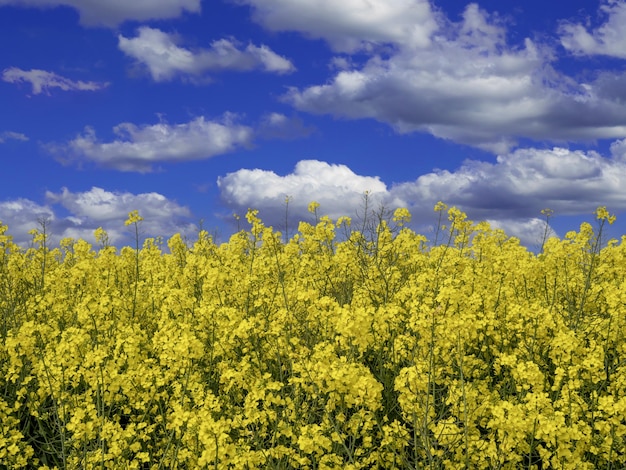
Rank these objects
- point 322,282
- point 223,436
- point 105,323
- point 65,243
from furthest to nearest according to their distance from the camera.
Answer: point 65,243 → point 322,282 → point 105,323 → point 223,436

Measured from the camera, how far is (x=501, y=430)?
4.56 m

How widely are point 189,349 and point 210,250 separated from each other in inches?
288

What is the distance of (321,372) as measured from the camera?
484 centimetres

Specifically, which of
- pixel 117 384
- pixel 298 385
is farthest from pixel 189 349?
pixel 298 385

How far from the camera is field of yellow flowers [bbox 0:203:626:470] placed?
4.75 meters

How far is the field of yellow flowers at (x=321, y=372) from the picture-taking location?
4.75m

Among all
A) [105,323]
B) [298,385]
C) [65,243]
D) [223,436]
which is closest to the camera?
[223,436]

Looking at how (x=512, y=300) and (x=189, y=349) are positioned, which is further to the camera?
(x=512, y=300)

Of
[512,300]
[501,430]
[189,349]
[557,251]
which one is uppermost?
[557,251]

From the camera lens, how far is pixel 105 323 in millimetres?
7105

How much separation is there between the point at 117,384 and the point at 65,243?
9.21 meters

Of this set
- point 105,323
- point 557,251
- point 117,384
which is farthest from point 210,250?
point 117,384

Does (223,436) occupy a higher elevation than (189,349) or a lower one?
lower

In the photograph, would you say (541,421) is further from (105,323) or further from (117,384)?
(105,323)
